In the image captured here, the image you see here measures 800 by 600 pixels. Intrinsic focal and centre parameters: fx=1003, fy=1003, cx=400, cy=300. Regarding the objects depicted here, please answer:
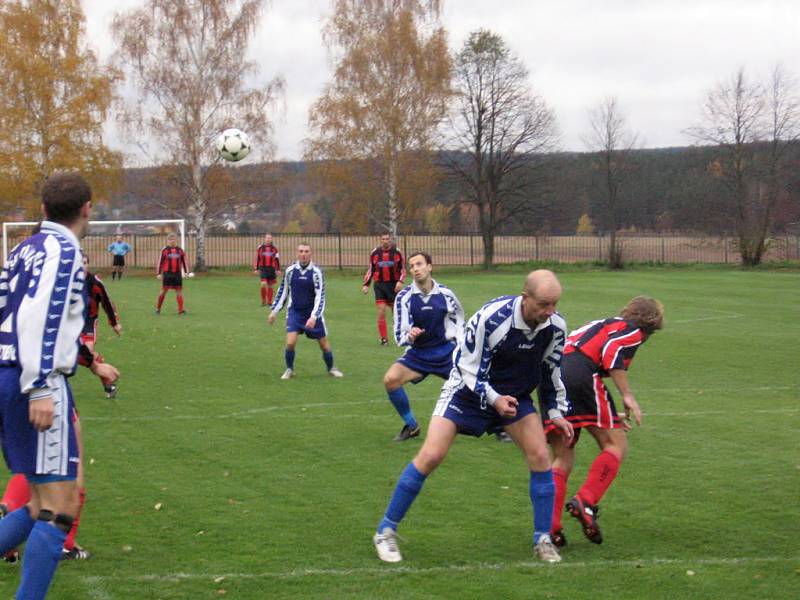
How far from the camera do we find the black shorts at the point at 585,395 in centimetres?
621

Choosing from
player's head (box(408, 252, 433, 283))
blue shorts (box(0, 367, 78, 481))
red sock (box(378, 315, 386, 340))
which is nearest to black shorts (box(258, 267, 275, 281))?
red sock (box(378, 315, 386, 340))

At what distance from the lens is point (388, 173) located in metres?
45.8

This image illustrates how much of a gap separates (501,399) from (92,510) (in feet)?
10.0

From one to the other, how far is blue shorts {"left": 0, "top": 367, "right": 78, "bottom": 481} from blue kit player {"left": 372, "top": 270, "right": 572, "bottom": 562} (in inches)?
86.1

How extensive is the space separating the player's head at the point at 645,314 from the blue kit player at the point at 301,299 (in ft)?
23.3

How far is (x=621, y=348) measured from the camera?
6.19 meters

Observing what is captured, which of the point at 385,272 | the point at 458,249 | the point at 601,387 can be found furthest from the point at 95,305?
the point at 458,249

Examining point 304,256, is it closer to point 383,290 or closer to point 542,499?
point 383,290

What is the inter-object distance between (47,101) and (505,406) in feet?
133

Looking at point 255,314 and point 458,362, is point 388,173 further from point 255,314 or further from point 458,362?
point 458,362

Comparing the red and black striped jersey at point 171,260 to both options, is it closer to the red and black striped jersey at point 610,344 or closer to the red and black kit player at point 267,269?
the red and black kit player at point 267,269

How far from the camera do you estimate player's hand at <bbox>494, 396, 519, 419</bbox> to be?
216 inches

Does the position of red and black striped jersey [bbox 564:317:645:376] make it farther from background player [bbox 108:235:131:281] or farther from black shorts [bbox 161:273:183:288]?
background player [bbox 108:235:131:281]

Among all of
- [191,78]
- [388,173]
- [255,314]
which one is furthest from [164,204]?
[255,314]
